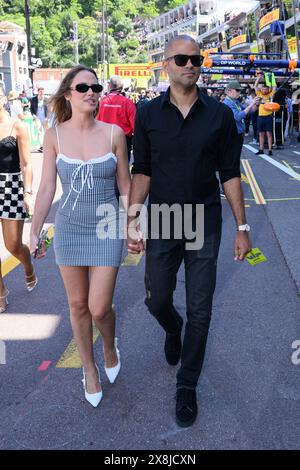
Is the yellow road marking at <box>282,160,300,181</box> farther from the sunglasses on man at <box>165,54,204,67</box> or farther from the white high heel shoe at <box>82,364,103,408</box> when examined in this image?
the white high heel shoe at <box>82,364,103,408</box>

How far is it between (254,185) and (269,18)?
3123cm

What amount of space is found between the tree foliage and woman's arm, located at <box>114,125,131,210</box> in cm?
8074

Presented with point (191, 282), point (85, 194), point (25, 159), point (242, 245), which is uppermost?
point (25, 159)

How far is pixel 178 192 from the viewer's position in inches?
115

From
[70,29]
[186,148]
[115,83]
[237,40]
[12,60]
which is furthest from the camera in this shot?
[70,29]

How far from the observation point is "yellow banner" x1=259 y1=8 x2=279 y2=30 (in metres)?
35.2

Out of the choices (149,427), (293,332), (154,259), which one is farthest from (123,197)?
(293,332)

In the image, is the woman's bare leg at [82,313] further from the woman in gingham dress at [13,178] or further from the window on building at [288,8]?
the window on building at [288,8]

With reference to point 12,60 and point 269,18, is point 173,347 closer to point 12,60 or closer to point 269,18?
point 269,18

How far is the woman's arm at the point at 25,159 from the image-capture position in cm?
436

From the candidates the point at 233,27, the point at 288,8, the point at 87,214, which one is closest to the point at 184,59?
the point at 87,214

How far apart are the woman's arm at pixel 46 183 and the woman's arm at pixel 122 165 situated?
36 cm

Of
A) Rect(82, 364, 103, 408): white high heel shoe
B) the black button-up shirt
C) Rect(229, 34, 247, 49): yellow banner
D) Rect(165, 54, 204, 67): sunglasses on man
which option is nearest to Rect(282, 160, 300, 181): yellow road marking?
the black button-up shirt

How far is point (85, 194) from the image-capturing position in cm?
296
